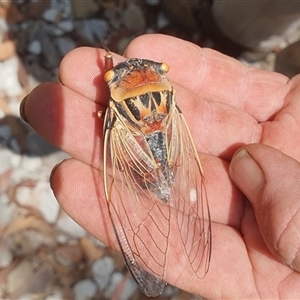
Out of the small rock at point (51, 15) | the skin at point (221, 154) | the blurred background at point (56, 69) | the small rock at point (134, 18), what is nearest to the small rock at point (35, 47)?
the blurred background at point (56, 69)

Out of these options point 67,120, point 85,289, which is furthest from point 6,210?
point 67,120

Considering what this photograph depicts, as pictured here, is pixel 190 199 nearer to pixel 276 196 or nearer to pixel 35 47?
pixel 276 196

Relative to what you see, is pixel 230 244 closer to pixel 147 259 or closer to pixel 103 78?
pixel 147 259

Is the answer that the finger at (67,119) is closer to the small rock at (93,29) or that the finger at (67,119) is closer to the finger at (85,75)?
the finger at (85,75)

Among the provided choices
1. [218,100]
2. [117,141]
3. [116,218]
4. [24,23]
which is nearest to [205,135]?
[218,100]

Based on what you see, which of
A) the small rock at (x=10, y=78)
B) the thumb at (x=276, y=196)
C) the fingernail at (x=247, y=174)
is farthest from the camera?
the small rock at (x=10, y=78)

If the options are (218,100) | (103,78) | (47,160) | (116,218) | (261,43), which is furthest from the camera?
(261,43)
